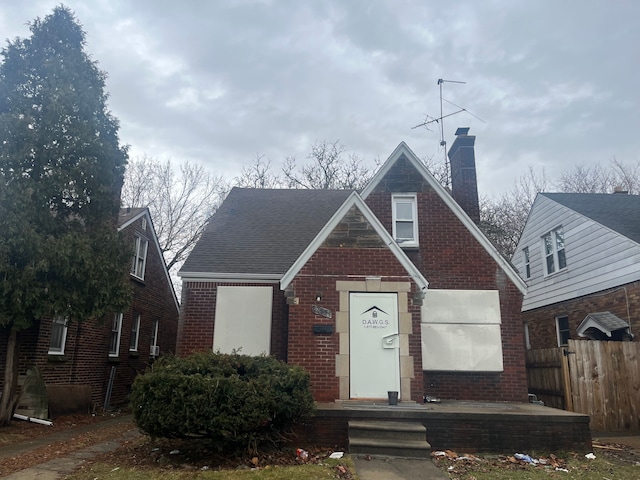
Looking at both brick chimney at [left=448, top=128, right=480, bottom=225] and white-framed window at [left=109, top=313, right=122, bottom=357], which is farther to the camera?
white-framed window at [left=109, top=313, right=122, bottom=357]

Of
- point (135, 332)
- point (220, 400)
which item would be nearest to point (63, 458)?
point (220, 400)

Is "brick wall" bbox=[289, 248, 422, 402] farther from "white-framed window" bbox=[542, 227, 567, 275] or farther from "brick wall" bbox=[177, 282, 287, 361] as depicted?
"white-framed window" bbox=[542, 227, 567, 275]

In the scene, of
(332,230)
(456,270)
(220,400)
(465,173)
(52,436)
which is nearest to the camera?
(220,400)

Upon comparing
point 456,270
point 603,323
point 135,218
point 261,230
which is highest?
point 135,218

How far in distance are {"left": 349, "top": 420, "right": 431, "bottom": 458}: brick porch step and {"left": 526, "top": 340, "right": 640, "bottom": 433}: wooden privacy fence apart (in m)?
5.18

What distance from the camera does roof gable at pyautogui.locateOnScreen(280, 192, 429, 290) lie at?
33.5 feet

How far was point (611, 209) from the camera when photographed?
1530 centimetres

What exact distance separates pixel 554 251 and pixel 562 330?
8.73 ft

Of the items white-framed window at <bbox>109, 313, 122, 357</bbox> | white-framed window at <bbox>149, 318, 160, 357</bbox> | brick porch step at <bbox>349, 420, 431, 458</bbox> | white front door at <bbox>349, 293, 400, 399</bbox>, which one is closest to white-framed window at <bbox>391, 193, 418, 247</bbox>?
white front door at <bbox>349, 293, 400, 399</bbox>

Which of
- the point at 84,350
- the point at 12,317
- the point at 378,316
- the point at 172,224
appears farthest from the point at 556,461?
→ the point at 172,224

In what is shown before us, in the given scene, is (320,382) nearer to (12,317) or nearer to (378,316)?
(378,316)

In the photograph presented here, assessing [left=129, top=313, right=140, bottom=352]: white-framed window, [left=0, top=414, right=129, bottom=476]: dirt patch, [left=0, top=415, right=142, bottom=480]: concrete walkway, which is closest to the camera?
[left=0, top=415, right=142, bottom=480]: concrete walkway

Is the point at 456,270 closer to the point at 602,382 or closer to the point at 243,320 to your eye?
the point at 602,382

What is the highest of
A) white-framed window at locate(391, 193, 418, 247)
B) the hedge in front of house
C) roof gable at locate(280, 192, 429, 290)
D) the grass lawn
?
white-framed window at locate(391, 193, 418, 247)
